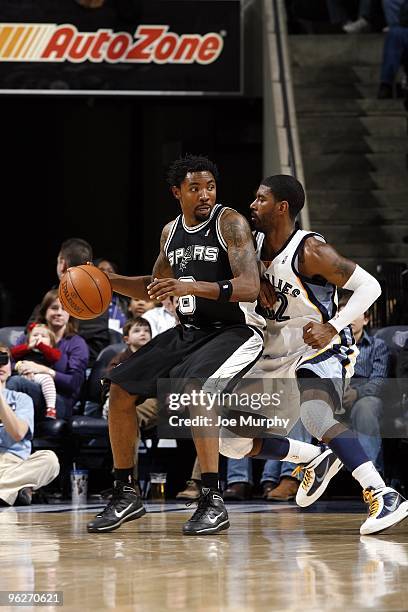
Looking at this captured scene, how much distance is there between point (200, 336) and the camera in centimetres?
536

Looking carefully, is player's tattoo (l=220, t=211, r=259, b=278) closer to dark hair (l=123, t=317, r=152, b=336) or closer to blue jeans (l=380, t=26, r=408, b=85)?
dark hair (l=123, t=317, r=152, b=336)

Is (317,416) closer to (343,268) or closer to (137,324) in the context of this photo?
(343,268)

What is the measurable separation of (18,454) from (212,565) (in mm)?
3383

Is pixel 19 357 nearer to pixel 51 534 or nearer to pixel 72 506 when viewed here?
pixel 72 506

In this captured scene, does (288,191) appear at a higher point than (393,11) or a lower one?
lower

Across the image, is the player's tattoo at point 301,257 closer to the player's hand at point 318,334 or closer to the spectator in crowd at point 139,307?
the player's hand at point 318,334

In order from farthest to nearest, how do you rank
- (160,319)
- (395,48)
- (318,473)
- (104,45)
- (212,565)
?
(104,45) → (395,48) → (160,319) → (318,473) → (212,565)

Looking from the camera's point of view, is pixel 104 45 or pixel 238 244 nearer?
pixel 238 244

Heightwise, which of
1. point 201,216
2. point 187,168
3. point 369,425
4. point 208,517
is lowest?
point 208,517

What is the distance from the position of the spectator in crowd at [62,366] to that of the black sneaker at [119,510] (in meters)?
2.59

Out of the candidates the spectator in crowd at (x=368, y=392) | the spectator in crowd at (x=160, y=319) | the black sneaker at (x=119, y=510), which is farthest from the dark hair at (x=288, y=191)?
the spectator in crowd at (x=160, y=319)

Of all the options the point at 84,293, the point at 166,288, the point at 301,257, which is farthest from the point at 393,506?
the point at 84,293

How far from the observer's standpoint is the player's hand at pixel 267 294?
5.53m

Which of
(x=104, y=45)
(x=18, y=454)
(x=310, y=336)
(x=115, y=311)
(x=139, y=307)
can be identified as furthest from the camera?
(x=104, y=45)
